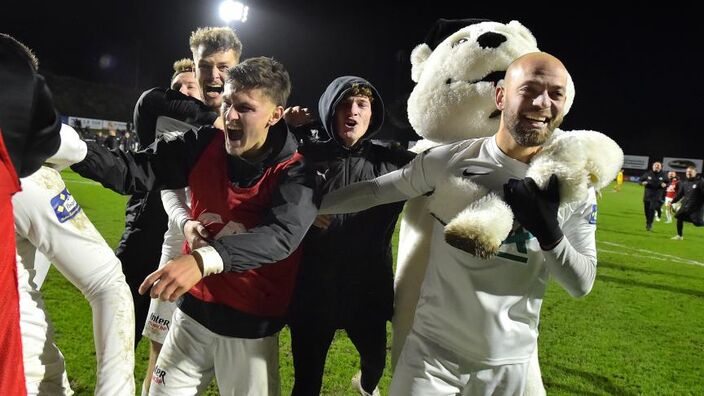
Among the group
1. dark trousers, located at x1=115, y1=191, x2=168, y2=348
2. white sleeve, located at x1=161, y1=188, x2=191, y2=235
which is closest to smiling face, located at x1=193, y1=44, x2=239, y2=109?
dark trousers, located at x1=115, y1=191, x2=168, y2=348

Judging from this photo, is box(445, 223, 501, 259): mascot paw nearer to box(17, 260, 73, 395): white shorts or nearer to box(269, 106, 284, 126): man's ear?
box(269, 106, 284, 126): man's ear

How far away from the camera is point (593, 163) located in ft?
5.48

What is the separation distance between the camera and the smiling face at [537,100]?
1744 millimetres

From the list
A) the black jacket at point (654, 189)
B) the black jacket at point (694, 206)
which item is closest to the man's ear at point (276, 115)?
the black jacket at point (694, 206)

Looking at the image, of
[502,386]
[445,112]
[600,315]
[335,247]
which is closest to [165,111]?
[335,247]

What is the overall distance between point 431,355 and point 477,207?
0.57 metres

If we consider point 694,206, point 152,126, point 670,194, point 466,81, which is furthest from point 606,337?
point 670,194

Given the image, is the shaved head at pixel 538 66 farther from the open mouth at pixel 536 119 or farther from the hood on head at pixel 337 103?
the hood on head at pixel 337 103

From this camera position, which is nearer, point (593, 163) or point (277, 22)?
point (593, 163)

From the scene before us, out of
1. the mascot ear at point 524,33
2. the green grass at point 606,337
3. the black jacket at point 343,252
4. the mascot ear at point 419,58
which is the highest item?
the mascot ear at point 524,33

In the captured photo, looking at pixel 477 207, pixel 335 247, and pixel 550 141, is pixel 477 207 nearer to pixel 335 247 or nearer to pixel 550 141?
pixel 550 141

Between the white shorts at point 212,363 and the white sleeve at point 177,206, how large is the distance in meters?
0.42

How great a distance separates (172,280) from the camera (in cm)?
144

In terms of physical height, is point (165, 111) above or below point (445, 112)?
below
